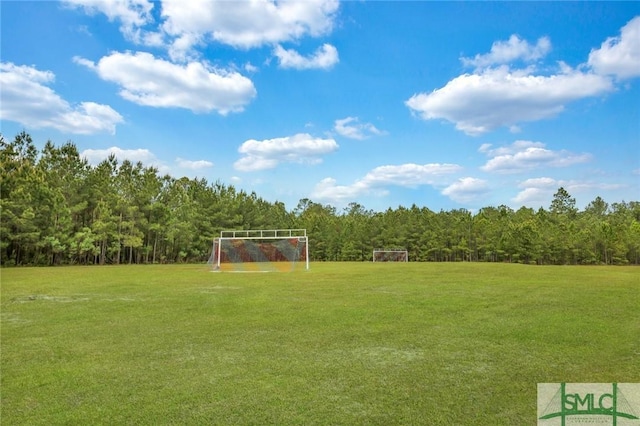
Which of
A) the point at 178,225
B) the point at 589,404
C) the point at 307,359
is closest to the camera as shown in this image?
the point at 589,404

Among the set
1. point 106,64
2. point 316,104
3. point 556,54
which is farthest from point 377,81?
point 106,64

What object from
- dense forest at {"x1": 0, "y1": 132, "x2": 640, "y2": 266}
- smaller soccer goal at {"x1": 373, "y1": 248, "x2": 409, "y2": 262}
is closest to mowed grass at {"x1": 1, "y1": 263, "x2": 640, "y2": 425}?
dense forest at {"x1": 0, "y1": 132, "x2": 640, "y2": 266}

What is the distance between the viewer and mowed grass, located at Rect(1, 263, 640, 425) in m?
3.41

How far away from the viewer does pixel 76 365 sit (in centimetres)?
480

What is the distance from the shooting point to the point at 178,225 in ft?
123

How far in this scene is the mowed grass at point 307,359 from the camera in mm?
3412

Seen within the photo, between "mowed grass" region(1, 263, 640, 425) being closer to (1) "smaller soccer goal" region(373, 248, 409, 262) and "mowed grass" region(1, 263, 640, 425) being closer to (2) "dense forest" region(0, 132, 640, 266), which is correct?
(2) "dense forest" region(0, 132, 640, 266)

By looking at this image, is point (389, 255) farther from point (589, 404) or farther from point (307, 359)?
point (589, 404)

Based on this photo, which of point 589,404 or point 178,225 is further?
point 178,225

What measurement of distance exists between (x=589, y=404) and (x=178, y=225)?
37.1 m

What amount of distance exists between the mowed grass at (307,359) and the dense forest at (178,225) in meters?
24.1

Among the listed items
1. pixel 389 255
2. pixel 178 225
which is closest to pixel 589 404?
pixel 178 225

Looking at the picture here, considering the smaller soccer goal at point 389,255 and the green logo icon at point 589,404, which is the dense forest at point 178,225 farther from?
the green logo icon at point 589,404

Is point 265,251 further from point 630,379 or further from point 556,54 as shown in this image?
point 630,379
